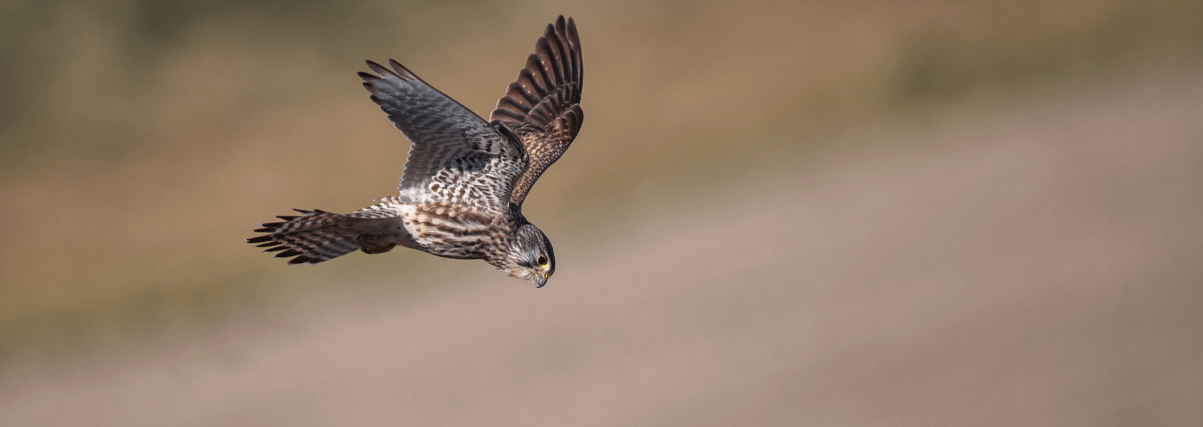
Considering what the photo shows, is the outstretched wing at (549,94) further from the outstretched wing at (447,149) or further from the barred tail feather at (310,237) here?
the barred tail feather at (310,237)

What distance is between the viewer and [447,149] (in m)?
3.02

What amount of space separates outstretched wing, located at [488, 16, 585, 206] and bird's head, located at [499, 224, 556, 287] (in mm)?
995

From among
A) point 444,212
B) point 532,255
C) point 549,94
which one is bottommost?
point 532,255

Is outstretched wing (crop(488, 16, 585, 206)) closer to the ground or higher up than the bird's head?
higher up

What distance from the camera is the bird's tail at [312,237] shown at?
2.80 meters

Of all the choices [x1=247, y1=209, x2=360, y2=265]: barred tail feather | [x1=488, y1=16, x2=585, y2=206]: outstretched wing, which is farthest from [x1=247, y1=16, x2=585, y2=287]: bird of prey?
[x1=488, y1=16, x2=585, y2=206]: outstretched wing

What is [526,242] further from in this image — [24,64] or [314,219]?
[24,64]

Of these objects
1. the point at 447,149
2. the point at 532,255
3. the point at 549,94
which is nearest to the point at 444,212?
the point at 447,149

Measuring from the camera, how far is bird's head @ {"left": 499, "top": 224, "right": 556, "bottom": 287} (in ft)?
9.86

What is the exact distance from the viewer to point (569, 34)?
418 cm

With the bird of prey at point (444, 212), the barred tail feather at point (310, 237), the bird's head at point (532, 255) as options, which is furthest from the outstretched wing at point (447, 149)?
the barred tail feather at point (310, 237)

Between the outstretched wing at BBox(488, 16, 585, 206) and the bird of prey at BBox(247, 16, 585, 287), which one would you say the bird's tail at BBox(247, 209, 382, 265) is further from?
the outstretched wing at BBox(488, 16, 585, 206)

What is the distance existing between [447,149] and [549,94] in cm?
124

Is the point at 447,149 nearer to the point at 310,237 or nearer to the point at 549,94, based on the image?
the point at 310,237
